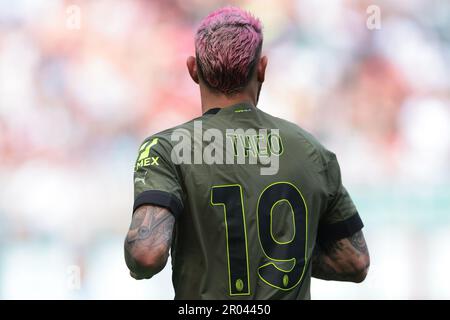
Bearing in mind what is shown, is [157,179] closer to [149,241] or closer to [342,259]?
[149,241]

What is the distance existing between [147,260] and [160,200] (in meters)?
0.13

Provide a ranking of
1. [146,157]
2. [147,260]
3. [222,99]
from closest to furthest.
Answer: [147,260], [146,157], [222,99]

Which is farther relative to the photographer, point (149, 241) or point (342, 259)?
point (342, 259)

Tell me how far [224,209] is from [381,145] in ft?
17.6

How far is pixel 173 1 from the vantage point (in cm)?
716

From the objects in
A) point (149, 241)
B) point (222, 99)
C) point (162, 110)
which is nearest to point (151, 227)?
point (149, 241)

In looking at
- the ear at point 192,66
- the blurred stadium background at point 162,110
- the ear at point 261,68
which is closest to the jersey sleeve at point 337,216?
the ear at point 261,68

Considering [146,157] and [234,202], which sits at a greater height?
[146,157]

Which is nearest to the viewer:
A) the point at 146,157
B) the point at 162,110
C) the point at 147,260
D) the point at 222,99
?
the point at 147,260

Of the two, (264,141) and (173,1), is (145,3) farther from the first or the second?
(264,141)

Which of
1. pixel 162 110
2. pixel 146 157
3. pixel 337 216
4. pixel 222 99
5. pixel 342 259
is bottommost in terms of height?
pixel 342 259

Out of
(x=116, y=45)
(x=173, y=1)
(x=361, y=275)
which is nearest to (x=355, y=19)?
(x=173, y=1)

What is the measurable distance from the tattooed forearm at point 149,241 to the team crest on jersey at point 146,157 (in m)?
0.11

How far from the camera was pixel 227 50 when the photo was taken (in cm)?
180
